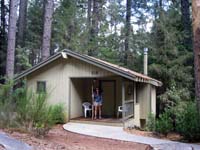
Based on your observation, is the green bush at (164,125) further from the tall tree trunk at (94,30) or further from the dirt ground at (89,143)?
the tall tree trunk at (94,30)

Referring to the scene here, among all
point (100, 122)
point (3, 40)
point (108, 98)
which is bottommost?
point (100, 122)

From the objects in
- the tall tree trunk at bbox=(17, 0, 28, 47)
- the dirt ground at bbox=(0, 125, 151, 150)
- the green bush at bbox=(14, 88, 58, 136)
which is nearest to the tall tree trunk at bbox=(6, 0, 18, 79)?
the tall tree trunk at bbox=(17, 0, 28, 47)

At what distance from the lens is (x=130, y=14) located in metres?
27.9

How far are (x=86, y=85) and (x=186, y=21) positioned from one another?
998cm

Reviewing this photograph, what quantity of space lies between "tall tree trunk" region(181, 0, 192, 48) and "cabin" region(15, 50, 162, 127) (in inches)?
239

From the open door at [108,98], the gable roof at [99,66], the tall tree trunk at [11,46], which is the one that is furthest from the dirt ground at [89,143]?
the tall tree trunk at [11,46]

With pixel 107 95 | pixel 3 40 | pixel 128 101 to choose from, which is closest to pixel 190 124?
pixel 128 101

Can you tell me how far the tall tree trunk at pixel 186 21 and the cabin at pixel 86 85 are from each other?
6072 mm

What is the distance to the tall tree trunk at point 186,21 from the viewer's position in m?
→ 22.0

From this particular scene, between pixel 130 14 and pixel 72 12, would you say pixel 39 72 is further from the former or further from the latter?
pixel 130 14

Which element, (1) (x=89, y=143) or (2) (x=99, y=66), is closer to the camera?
(1) (x=89, y=143)

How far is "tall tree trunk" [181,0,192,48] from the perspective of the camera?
22.0 meters

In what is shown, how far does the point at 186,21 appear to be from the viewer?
22.5 metres

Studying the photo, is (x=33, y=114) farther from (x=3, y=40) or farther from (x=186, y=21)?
(x=3, y=40)
